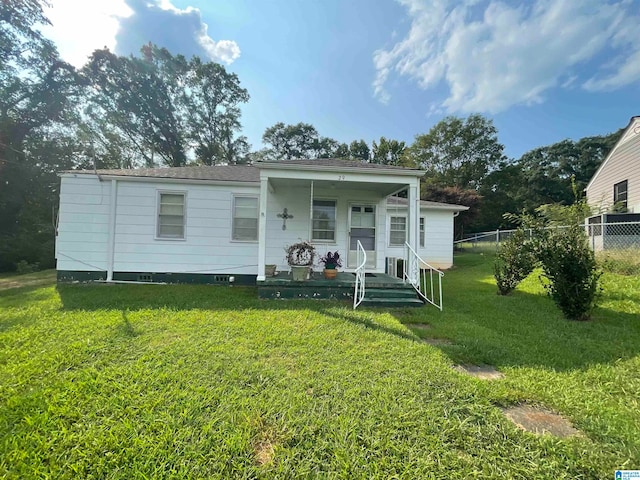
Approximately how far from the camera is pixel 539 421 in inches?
90.2

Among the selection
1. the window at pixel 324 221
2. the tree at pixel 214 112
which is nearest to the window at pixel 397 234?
the window at pixel 324 221

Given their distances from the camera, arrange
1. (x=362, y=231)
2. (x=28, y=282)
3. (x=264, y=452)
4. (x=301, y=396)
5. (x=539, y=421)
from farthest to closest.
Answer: (x=28, y=282) < (x=362, y=231) < (x=301, y=396) < (x=539, y=421) < (x=264, y=452)

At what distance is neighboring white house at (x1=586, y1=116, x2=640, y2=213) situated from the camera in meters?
11.1

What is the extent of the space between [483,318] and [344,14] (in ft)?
34.6

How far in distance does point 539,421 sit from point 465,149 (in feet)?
103

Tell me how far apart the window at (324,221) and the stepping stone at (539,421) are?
20.1 ft

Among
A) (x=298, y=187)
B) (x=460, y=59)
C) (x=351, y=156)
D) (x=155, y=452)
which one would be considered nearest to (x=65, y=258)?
(x=298, y=187)

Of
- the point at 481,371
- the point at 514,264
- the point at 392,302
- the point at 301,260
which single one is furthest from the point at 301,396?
the point at 514,264

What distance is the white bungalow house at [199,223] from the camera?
7.45 meters

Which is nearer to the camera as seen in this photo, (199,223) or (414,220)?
(414,220)

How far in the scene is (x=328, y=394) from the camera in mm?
2564

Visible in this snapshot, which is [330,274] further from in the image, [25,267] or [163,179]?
[25,267]

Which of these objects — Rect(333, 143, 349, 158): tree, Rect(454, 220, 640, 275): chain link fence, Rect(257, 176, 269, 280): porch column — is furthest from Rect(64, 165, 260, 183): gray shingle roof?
Rect(333, 143, 349, 158): tree

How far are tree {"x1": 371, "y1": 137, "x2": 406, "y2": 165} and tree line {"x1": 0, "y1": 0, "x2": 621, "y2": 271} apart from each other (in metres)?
Answer: 0.11
